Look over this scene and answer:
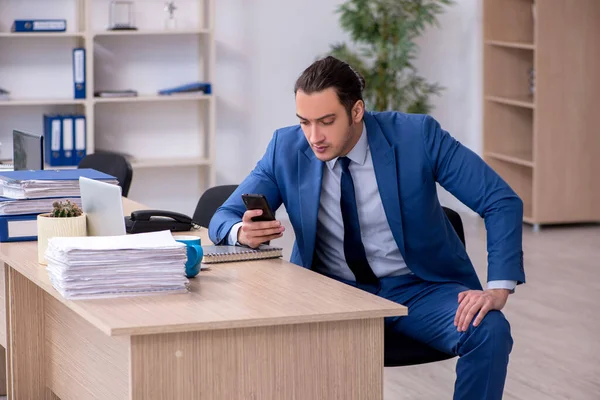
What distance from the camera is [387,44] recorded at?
740cm

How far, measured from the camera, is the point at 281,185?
3.30m

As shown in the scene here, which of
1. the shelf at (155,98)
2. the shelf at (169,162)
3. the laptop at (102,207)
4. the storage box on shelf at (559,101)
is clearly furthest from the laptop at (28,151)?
the storage box on shelf at (559,101)

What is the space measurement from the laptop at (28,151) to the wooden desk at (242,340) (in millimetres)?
1151

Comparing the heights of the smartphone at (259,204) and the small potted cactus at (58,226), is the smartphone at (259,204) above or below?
above

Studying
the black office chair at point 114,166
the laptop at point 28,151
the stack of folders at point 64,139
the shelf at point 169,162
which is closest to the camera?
the laptop at point 28,151

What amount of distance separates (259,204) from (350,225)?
1.09ft

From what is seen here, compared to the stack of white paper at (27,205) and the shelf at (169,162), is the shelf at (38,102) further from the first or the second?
the stack of white paper at (27,205)

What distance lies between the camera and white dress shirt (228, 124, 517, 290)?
3197 mm

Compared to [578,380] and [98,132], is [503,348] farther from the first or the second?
[98,132]

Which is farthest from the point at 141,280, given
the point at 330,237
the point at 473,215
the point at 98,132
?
the point at 473,215

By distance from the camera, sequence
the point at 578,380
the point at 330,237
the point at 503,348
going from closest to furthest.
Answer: the point at 503,348
the point at 330,237
the point at 578,380

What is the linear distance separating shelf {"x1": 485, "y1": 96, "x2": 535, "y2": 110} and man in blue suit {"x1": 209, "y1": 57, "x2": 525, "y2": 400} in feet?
14.2

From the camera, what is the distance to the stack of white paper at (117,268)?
2.55 metres

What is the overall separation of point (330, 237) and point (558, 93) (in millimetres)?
4499
